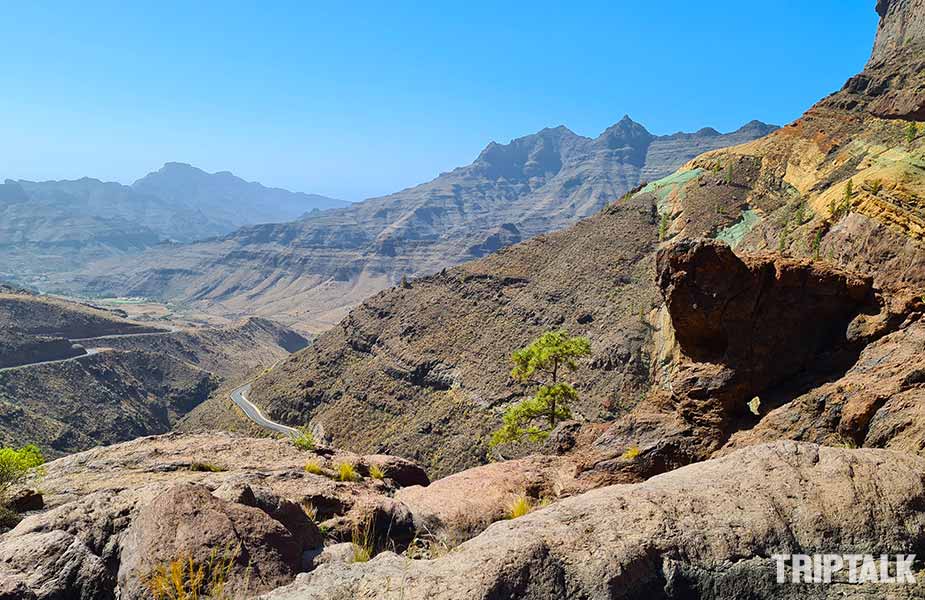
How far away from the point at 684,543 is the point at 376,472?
10324 millimetres

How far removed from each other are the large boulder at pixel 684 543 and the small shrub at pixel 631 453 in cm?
640

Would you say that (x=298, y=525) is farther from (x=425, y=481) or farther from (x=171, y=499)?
(x=425, y=481)

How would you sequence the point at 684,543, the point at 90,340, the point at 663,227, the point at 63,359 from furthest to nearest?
the point at 90,340, the point at 63,359, the point at 663,227, the point at 684,543

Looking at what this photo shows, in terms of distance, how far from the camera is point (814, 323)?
12.1 metres

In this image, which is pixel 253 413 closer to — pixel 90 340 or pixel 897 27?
pixel 90 340

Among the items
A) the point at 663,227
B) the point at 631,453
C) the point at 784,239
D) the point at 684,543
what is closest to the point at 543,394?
the point at 631,453

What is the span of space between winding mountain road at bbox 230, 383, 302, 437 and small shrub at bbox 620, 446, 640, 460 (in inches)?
2084

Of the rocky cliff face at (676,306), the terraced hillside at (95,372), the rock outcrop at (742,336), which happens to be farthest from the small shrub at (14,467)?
the terraced hillside at (95,372)

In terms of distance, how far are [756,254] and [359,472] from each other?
12.0 metres

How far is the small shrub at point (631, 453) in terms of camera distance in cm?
1291

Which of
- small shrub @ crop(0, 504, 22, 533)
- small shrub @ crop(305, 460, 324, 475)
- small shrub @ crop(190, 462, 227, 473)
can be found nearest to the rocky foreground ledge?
small shrub @ crop(0, 504, 22, 533)

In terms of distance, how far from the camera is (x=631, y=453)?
1300 centimetres

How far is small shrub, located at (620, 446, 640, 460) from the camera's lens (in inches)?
508

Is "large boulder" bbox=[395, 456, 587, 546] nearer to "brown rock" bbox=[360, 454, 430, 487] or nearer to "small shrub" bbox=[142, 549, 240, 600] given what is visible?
"brown rock" bbox=[360, 454, 430, 487]
